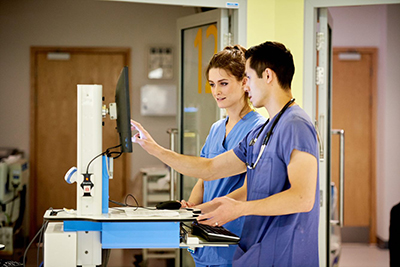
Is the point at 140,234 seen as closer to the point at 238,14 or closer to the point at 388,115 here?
the point at 238,14

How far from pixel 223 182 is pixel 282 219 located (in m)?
0.53

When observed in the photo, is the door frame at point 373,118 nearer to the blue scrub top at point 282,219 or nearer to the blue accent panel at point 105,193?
the blue scrub top at point 282,219

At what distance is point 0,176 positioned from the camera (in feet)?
14.4

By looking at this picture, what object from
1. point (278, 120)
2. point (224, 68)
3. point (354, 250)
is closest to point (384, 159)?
point (354, 250)

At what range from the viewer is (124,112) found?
5.28ft

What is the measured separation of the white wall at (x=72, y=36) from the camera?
5336mm

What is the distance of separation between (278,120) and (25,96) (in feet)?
14.5

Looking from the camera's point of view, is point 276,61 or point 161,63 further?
point 161,63

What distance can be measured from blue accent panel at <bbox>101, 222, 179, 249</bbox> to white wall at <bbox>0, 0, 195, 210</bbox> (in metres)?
3.63

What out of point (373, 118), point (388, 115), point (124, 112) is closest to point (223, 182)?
point (124, 112)

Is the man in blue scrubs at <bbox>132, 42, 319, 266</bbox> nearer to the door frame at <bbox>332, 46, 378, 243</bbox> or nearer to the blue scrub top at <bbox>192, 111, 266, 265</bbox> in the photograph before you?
the blue scrub top at <bbox>192, 111, 266, 265</bbox>

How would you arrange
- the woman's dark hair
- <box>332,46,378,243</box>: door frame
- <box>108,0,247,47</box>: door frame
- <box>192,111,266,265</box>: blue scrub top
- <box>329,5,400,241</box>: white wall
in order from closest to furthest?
<box>192,111,266,265</box>: blue scrub top
the woman's dark hair
<box>108,0,247,47</box>: door frame
<box>329,5,400,241</box>: white wall
<box>332,46,378,243</box>: door frame

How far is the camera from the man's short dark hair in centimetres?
162

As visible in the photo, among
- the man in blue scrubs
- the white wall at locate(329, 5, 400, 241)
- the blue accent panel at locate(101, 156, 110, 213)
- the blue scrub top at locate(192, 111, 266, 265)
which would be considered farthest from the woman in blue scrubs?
the white wall at locate(329, 5, 400, 241)
